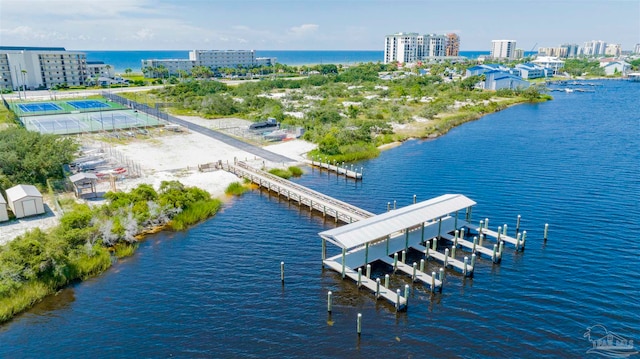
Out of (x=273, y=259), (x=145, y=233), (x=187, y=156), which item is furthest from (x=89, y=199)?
(x=273, y=259)

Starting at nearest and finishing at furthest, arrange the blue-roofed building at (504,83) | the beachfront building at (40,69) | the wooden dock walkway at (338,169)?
the wooden dock walkway at (338,169)
the beachfront building at (40,69)
the blue-roofed building at (504,83)

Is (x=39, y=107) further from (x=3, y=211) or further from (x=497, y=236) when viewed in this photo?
(x=497, y=236)

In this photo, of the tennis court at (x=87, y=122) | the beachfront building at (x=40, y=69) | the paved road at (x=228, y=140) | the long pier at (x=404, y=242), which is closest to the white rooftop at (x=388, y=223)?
the long pier at (x=404, y=242)

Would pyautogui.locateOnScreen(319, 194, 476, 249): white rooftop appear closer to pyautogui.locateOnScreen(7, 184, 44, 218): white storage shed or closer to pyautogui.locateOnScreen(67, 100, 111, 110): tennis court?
pyautogui.locateOnScreen(7, 184, 44, 218): white storage shed

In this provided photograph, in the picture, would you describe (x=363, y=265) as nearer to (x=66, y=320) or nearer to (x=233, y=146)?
(x=66, y=320)

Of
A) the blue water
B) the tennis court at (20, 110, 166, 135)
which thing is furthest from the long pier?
the tennis court at (20, 110, 166, 135)

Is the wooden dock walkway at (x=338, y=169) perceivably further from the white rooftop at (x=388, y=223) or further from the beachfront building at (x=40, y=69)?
the beachfront building at (x=40, y=69)
